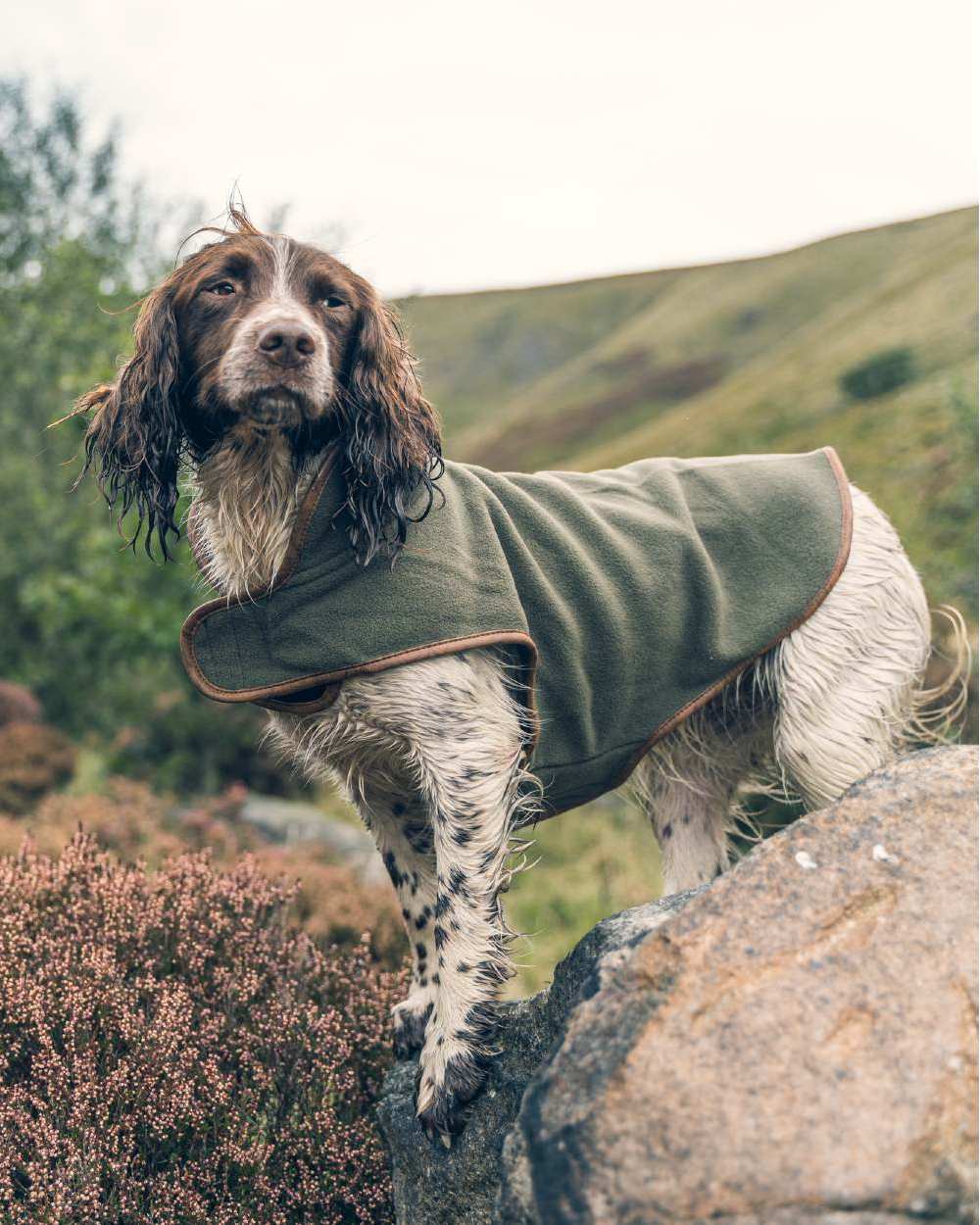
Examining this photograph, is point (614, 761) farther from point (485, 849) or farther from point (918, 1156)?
point (918, 1156)

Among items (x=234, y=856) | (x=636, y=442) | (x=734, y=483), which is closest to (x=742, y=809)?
(x=734, y=483)

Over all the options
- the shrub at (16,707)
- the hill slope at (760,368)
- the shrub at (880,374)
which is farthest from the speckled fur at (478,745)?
the shrub at (880,374)

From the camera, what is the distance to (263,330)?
281cm

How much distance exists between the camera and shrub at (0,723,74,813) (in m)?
8.64

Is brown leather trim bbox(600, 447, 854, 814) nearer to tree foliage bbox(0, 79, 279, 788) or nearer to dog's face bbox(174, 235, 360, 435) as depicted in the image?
dog's face bbox(174, 235, 360, 435)

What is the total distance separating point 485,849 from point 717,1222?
1.35 m

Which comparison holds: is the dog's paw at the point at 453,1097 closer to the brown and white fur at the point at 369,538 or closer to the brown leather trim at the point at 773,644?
the brown and white fur at the point at 369,538

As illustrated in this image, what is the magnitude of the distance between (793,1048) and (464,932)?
3.99 ft

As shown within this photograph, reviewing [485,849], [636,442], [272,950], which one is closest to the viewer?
[485,849]

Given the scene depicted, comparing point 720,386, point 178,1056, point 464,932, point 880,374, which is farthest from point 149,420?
point 720,386

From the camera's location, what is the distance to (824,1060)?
1.90 metres

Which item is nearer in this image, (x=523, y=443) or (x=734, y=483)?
(x=734, y=483)

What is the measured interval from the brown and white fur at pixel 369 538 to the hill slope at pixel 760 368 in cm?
65

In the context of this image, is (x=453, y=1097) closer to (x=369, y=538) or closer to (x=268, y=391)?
(x=369, y=538)
